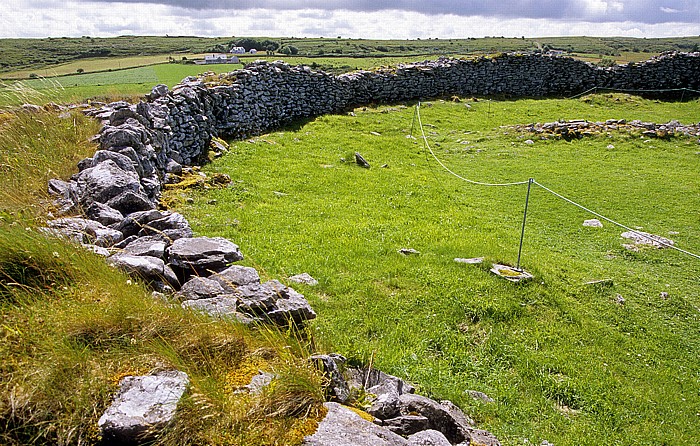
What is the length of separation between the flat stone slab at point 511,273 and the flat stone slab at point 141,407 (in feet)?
20.3

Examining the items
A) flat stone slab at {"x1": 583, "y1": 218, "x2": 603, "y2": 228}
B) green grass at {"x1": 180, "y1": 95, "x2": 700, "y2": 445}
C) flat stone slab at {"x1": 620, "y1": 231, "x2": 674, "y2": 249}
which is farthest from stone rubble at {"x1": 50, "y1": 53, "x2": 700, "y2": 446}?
flat stone slab at {"x1": 620, "y1": 231, "x2": 674, "y2": 249}

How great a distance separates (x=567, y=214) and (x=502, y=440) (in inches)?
332

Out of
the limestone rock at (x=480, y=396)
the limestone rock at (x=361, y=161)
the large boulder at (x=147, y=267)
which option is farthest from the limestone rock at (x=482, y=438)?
the limestone rock at (x=361, y=161)

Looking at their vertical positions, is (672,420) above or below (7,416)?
below

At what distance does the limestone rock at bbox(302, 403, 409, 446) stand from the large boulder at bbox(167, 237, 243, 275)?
8.06ft

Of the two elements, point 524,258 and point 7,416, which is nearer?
point 7,416

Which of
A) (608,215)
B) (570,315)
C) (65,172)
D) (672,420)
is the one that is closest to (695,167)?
(608,215)

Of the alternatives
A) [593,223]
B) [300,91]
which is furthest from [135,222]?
[300,91]

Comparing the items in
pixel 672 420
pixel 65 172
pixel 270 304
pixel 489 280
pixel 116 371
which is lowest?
pixel 672 420

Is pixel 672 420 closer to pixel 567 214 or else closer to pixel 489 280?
pixel 489 280

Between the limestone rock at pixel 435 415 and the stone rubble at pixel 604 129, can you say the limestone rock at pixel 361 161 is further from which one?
the limestone rock at pixel 435 415

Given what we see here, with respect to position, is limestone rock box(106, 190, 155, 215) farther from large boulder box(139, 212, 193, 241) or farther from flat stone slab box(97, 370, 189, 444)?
flat stone slab box(97, 370, 189, 444)

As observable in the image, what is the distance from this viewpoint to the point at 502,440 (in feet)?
16.2

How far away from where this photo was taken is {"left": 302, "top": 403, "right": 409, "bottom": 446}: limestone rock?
3.16 meters
